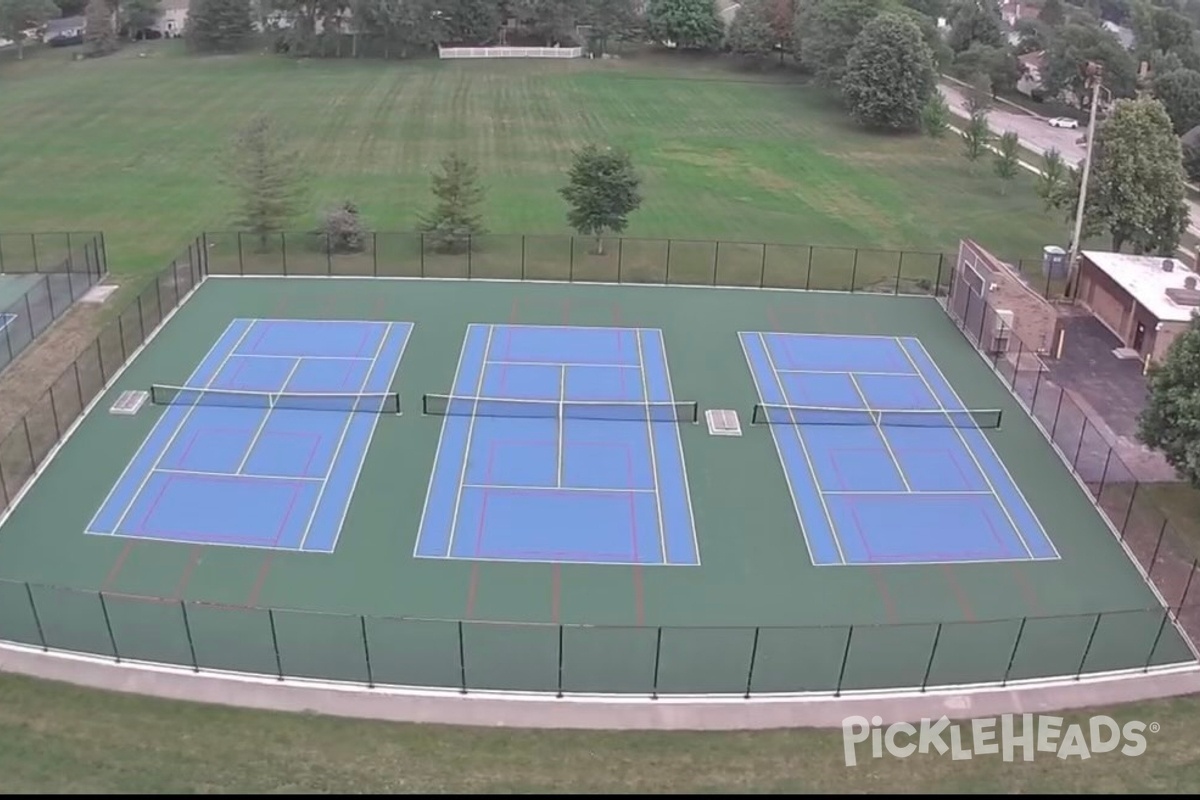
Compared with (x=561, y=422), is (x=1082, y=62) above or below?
above

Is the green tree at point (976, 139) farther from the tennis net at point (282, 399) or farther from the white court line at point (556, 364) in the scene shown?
the tennis net at point (282, 399)

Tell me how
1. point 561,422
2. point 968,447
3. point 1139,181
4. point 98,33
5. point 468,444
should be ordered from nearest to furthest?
point 468,444
point 968,447
point 561,422
point 1139,181
point 98,33

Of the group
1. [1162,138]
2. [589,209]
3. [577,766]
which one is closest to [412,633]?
[577,766]

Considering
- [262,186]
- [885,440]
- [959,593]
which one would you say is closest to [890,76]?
[262,186]

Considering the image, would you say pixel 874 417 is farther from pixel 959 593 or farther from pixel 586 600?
pixel 586 600

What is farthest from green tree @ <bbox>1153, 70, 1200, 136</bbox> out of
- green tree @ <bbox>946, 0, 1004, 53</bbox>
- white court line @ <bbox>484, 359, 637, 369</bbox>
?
white court line @ <bbox>484, 359, 637, 369</bbox>

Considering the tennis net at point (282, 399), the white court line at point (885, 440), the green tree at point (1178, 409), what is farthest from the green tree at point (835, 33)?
the tennis net at point (282, 399)
